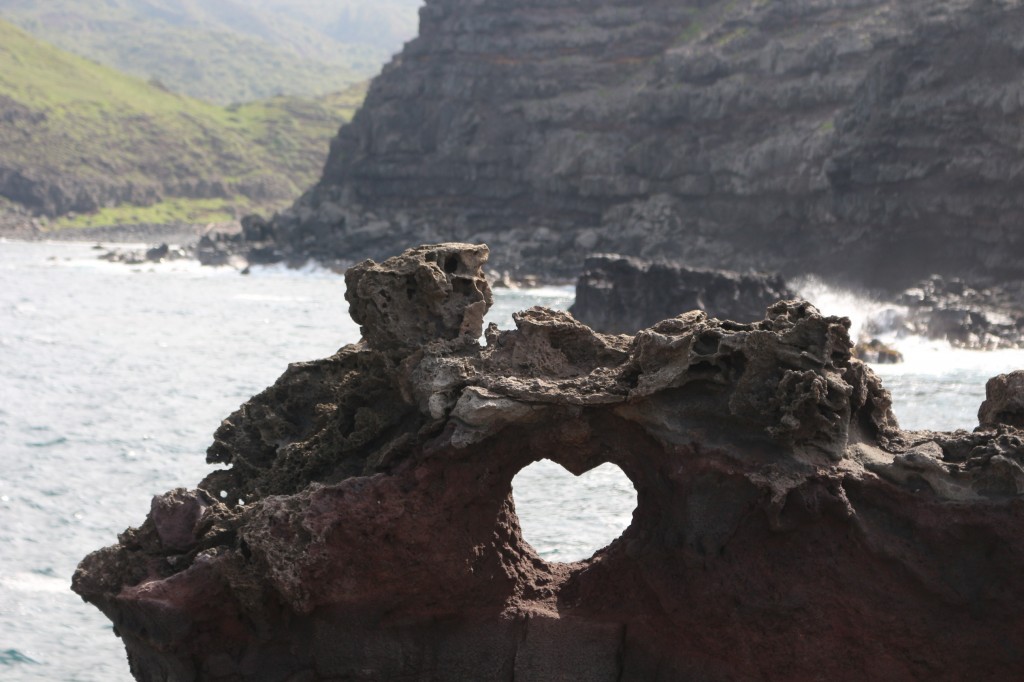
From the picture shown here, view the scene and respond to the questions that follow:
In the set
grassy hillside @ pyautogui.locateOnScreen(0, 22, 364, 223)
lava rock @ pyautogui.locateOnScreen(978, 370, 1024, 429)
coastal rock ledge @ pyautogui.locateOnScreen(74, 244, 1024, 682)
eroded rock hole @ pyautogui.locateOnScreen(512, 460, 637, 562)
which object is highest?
grassy hillside @ pyautogui.locateOnScreen(0, 22, 364, 223)

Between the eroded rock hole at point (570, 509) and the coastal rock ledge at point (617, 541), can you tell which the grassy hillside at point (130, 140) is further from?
the coastal rock ledge at point (617, 541)

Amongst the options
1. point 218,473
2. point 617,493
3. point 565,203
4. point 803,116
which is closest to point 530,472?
point 617,493

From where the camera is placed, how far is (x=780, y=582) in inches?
297

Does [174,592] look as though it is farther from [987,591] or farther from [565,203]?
[565,203]

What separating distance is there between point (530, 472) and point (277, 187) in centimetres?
13033

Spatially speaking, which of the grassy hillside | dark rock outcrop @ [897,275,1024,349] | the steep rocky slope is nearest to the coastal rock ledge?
dark rock outcrop @ [897,275,1024,349]

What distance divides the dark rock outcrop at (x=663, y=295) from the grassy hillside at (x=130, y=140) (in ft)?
320

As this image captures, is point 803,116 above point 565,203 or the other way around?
above

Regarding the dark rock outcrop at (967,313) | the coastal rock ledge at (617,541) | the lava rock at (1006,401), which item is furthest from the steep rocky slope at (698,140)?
the coastal rock ledge at (617,541)

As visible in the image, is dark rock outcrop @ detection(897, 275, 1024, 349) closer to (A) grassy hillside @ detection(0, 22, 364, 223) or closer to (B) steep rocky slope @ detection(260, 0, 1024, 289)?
(B) steep rocky slope @ detection(260, 0, 1024, 289)

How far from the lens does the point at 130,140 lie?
14350 centimetres

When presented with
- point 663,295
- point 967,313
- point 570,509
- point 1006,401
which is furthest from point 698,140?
point 1006,401

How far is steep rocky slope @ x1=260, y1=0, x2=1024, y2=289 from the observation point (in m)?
56.8

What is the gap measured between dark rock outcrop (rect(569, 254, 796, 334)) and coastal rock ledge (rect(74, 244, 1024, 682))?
30.8m
